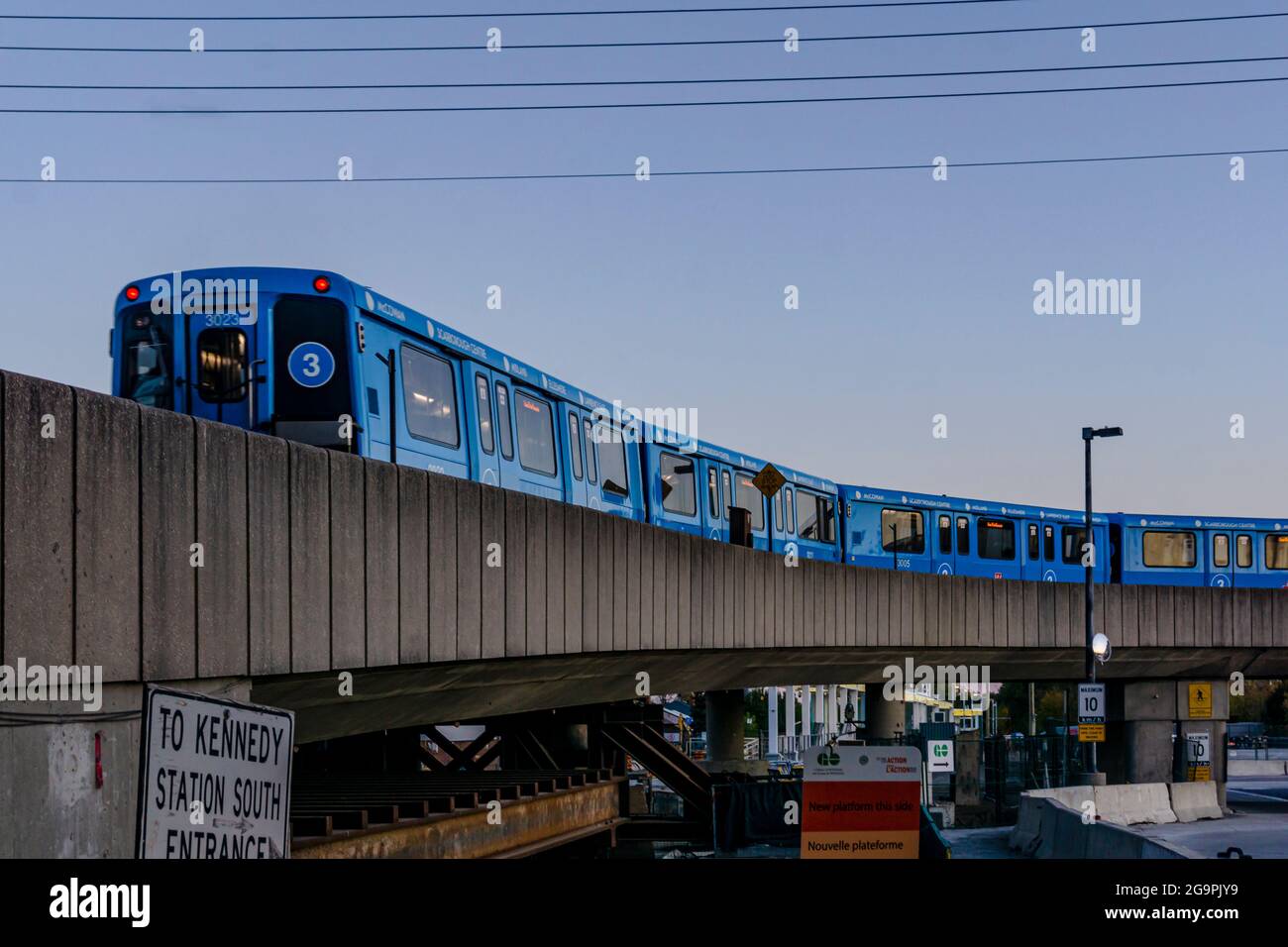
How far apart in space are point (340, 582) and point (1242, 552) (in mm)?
44368

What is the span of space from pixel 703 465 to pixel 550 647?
16481 mm

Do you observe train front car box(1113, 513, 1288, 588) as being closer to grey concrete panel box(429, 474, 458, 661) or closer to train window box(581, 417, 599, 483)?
train window box(581, 417, 599, 483)

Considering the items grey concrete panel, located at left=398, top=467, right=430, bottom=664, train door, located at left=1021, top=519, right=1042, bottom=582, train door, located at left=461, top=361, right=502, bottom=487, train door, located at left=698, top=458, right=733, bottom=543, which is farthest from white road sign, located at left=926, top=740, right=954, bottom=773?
grey concrete panel, located at left=398, top=467, right=430, bottom=664

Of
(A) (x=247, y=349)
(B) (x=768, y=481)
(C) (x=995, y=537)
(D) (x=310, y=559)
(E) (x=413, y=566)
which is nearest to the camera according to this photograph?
(D) (x=310, y=559)

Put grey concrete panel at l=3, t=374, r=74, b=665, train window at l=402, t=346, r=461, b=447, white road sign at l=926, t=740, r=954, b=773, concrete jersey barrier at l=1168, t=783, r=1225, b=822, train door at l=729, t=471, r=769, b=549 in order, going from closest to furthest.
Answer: grey concrete panel at l=3, t=374, r=74, b=665 < train window at l=402, t=346, r=461, b=447 < train door at l=729, t=471, r=769, b=549 < concrete jersey barrier at l=1168, t=783, r=1225, b=822 < white road sign at l=926, t=740, r=954, b=773

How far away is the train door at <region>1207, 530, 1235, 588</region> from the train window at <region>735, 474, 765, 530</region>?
2048 centimetres

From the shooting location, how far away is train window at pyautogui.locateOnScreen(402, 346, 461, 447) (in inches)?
749

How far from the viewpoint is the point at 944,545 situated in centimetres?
4684

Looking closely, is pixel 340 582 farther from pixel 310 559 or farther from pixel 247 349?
pixel 247 349

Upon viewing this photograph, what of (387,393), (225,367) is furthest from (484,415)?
(225,367)

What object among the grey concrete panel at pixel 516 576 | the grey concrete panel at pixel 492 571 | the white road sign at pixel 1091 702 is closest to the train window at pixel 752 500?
the white road sign at pixel 1091 702
